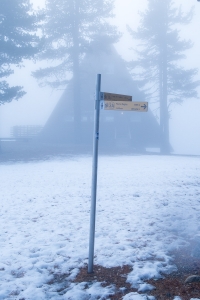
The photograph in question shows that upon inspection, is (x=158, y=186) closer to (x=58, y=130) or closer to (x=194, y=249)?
(x=194, y=249)

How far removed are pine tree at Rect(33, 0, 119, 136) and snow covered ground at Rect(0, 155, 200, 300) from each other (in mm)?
17905

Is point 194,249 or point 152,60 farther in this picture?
point 152,60

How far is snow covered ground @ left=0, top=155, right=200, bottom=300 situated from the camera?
4.68 meters

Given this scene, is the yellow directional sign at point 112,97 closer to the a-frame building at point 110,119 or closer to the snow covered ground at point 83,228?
the snow covered ground at point 83,228

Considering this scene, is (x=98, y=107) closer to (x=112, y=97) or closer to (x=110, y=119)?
(x=112, y=97)

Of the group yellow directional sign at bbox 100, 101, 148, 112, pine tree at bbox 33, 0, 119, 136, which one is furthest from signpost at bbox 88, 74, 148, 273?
pine tree at bbox 33, 0, 119, 136

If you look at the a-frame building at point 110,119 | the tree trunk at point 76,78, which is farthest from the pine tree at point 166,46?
the tree trunk at point 76,78

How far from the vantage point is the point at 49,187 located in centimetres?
1102

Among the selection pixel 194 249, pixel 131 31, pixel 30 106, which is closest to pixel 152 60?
pixel 131 31

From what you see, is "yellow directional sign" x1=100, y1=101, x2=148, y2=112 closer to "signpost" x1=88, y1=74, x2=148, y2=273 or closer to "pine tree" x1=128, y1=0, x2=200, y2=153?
"signpost" x1=88, y1=74, x2=148, y2=273

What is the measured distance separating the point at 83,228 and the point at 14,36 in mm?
17059

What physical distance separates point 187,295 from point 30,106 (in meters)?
111

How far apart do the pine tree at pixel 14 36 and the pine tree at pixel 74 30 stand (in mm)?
6718

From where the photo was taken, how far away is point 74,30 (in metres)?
27.8
